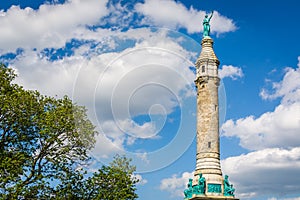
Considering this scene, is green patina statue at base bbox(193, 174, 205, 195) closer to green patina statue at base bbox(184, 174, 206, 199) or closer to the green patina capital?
green patina statue at base bbox(184, 174, 206, 199)

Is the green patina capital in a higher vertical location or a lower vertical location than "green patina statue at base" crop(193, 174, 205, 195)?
higher

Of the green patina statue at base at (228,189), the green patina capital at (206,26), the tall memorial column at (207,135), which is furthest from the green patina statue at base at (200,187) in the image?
the green patina capital at (206,26)

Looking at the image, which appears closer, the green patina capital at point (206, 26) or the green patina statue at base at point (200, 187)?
the green patina statue at base at point (200, 187)

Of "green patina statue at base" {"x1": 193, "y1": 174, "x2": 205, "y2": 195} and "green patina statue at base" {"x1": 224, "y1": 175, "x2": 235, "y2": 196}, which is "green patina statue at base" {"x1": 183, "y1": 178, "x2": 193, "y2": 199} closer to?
"green patina statue at base" {"x1": 193, "y1": 174, "x2": 205, "y2": 195}

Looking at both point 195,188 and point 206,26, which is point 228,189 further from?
point 206,26

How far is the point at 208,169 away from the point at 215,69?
12416 millimetres

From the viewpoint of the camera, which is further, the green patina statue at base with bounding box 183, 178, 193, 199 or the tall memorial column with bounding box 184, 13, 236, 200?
the green patina statue at base with bounding box 183, 178, 193, 199

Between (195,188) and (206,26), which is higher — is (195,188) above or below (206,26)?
below

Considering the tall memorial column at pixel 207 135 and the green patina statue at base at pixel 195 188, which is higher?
the tall memorial column at pixel 207 135

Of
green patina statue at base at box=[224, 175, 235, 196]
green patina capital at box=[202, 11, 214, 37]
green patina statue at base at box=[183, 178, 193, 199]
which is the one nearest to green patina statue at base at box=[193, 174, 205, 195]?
green patina statue at base at box=[183, 178, 193, 199]

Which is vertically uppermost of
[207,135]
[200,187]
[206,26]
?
[206,26]

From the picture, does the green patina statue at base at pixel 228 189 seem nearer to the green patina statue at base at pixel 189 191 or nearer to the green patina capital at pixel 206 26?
the green patina statue at base at pixel 189 191

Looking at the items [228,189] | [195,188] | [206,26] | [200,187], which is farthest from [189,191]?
[206,26]

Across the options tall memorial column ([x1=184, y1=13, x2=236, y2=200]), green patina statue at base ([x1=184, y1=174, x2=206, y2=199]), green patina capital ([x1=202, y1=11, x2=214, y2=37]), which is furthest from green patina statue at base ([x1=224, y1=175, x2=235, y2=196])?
green patina capital ([x1=202, y1=11, x2=214, y2=37])
